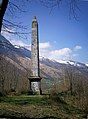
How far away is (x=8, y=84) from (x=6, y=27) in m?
19.6

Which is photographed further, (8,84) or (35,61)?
(8,84)

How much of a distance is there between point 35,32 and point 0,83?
7296 millimetres

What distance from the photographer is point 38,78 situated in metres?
22.2

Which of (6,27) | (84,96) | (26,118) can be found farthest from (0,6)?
(84,96)

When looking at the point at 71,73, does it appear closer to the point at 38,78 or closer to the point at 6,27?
the point at 38,78

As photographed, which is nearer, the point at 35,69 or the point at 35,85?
the point at 35,85

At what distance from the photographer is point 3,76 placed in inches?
1150

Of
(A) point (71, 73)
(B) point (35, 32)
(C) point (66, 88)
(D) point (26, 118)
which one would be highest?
(B) point (35, 32)

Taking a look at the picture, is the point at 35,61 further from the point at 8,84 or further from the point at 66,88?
the point at 8,84

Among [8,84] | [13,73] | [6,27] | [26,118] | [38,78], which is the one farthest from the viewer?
[13,73]

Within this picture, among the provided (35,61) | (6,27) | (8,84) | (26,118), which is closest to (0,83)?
(8,84)

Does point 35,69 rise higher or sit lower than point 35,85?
higher

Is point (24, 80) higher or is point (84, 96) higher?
point (24, 80)

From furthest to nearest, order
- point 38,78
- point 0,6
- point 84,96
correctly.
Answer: point 38,78, point 84,96, point 0,6
